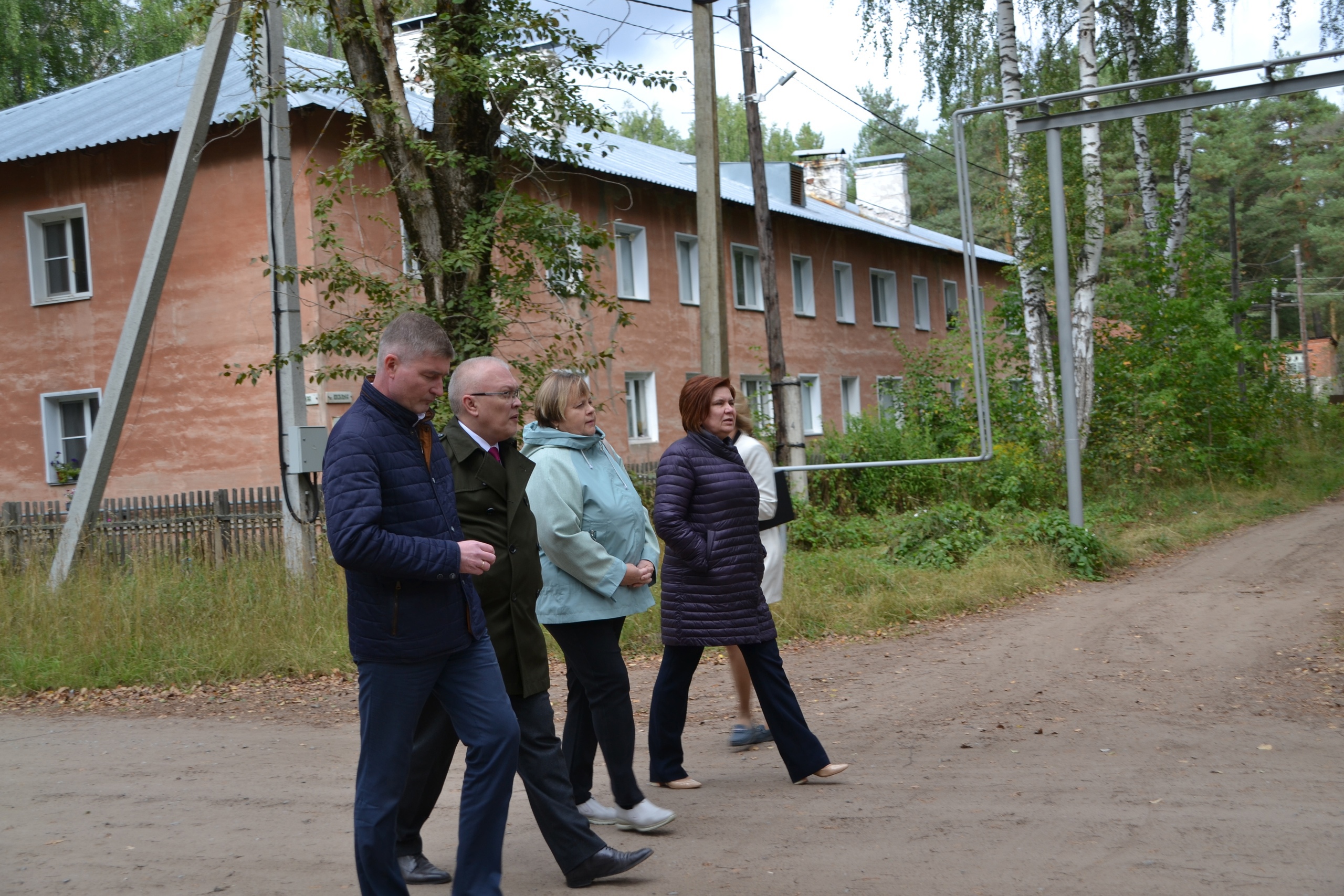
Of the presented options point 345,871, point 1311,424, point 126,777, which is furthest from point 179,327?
point 1311,424

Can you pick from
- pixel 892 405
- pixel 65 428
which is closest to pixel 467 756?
pixel 892 405

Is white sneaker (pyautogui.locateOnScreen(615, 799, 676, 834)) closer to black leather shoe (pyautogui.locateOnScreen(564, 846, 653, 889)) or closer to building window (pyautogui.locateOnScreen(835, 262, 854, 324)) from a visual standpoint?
black leather shoe (pyautogui.locateOnScreen(564, 846, 653, 889))

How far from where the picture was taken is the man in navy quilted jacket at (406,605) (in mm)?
3352

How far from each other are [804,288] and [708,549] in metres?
26.0

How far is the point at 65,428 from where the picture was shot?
67.1ft

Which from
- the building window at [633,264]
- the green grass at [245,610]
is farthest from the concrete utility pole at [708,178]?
the building window at [633,264]

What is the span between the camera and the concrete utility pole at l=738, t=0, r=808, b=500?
16.3m

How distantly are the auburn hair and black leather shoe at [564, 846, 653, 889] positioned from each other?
1.99 m

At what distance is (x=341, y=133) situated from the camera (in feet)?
59.5

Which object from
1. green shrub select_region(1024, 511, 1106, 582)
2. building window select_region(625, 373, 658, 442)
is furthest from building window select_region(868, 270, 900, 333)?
green shrub select_region(1024, 511, 1106, 582)

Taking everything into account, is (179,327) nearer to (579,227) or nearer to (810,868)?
(579,227)

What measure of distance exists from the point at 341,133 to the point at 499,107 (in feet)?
26.6

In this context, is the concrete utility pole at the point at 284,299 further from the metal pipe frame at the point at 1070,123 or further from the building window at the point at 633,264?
the building window at the point at 633,264

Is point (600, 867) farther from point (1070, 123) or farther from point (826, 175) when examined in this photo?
point (826, 175)
